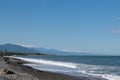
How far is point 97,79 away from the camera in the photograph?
32.4 meters

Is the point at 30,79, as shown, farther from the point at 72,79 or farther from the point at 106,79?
the point at 106,79

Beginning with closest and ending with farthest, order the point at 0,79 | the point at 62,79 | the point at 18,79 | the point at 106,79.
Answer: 1. the point at 0,79
2. the point at 18,79
3. the point at 62,79
4. the point at 106,79

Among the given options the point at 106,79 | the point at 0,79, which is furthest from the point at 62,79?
the point at 0,79

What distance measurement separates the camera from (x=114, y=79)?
33781 millimetres

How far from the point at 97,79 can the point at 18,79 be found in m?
9.95

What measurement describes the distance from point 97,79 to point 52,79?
16.2 feet

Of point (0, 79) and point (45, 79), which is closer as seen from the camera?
point (0, 79)

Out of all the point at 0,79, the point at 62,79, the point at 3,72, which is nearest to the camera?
the point at 0,79

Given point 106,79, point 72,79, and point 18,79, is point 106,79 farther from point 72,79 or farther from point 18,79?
point 18,79

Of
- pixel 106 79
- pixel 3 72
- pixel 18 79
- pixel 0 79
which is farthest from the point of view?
pixel 106 79

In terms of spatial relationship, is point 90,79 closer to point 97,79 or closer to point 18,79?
point 97,79

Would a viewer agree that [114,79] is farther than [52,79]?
Yes

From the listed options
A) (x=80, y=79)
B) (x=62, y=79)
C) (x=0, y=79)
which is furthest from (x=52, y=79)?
(x=0, y=79)

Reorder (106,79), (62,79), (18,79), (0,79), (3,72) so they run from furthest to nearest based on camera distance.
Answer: (106,79) → (62,79) → (3,72) → (18,79) → (0,79)
